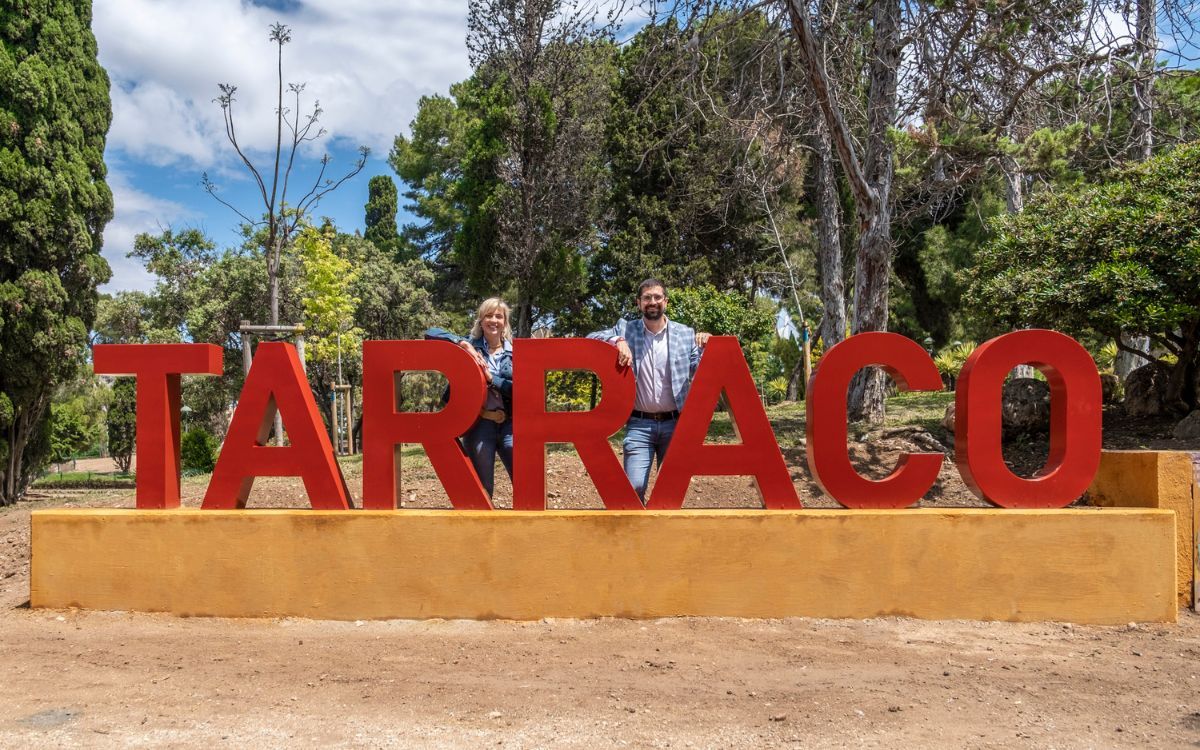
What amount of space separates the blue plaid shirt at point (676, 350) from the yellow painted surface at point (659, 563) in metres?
0.94

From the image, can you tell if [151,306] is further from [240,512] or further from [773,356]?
[240,512]

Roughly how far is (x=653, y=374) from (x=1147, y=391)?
8.78 metres

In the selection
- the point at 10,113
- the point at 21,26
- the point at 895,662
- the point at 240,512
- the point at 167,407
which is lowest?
the point at 895,662

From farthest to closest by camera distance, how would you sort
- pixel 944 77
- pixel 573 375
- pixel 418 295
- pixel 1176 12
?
pixel 418 295
pixel 573 375
pixel 944 77
pixel 1176 12

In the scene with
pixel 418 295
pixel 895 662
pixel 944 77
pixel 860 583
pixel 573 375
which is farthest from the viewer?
Result: pixel 418 295

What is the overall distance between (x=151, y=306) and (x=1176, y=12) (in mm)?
27250

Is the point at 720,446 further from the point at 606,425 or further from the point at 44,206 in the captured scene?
the point at 44,206

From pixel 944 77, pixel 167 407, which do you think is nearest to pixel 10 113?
pixel 167 407

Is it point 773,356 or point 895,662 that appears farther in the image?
point 773,356

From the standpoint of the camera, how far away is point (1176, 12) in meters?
7.83

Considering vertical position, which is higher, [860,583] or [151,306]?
[151,306]

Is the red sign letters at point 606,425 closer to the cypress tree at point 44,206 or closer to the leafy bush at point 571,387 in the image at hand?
the cypress tree at point 44,206

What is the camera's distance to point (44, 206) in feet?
40.9

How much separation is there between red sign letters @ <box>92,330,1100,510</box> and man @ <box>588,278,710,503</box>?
0.81 ft
